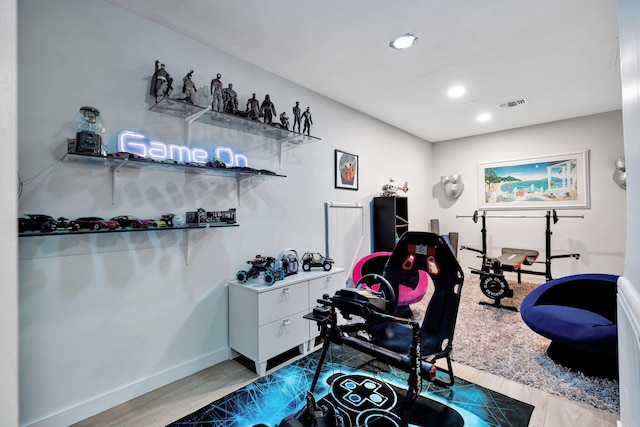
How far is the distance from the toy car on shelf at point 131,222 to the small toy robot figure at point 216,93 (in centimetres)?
106

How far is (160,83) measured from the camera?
7.08ft

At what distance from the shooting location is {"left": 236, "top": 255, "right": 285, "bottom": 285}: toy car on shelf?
97.9 inches

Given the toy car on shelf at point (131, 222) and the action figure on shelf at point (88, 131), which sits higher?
the action figure on shelf at point (88, 131)

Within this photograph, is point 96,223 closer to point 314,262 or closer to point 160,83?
point 160,83

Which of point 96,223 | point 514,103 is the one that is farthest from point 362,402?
point 514,103

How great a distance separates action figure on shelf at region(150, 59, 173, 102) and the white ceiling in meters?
0.42

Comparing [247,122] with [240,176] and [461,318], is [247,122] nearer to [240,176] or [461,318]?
[240,176]

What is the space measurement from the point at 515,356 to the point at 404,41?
2970 millimetres

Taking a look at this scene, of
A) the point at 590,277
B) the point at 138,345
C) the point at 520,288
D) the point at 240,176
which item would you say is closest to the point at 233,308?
the point at 138,345

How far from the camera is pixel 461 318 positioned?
11.4ft

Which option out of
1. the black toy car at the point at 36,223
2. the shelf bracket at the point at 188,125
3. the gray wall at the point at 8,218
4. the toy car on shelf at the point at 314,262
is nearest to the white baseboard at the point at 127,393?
the gray wall at the point at 8,218

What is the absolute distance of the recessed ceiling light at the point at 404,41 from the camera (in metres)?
2.45

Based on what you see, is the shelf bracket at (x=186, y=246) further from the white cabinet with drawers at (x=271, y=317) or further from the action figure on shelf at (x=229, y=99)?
the action figure on shelf at (x=229, y=99)

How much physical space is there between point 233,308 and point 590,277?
3328mm
